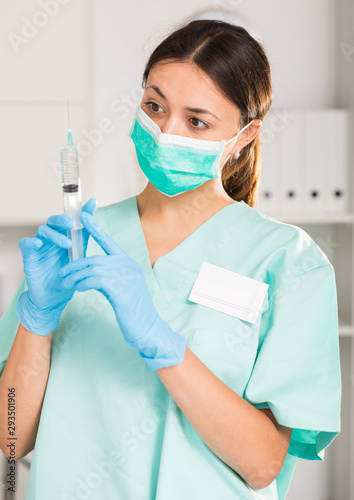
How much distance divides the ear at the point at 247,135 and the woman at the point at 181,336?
1.6 inches

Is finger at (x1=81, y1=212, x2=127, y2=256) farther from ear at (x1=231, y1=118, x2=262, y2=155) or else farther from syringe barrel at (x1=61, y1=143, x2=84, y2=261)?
ear at (x1=231, y1=118, x2=262, y2=155)

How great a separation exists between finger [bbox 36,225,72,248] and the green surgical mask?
0.25 metres

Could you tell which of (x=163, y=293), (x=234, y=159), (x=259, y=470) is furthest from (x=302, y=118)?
(x=259, y=470)

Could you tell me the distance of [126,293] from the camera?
87 centimetres

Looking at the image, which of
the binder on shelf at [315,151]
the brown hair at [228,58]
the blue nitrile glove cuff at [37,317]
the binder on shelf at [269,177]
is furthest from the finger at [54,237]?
the binder on shelf at [315,151]

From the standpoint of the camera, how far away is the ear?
1.17 meters

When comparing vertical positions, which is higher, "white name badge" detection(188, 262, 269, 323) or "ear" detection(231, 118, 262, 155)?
"ear" detection(231, 118, 262, 155)

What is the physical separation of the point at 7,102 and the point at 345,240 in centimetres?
144

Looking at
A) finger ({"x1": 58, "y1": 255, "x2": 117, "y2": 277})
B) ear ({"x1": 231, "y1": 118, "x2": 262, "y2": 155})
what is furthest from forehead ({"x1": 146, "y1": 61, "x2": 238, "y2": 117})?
finger ({"x1": 58, "y1": 255, "x2": 117, "y2": 277})

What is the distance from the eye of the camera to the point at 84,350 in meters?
1.03

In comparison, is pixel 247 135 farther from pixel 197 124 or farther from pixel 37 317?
pixel 37 317

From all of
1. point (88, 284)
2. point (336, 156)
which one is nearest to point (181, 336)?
point (88, 284)

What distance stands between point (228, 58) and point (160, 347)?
0.54m

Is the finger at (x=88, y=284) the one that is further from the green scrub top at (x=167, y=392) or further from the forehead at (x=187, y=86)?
the forehead at (x=187, y=86)
